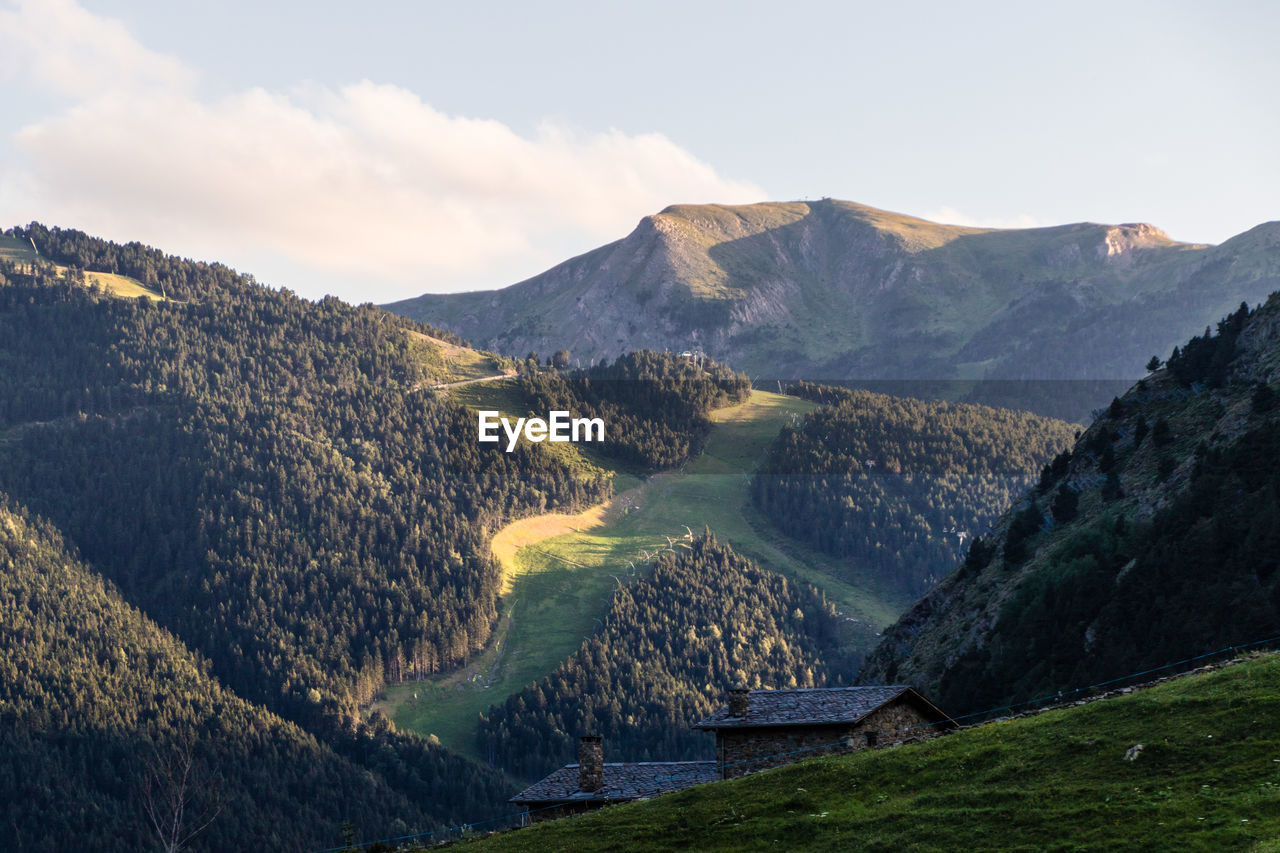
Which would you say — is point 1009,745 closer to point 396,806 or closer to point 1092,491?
point 1092,491

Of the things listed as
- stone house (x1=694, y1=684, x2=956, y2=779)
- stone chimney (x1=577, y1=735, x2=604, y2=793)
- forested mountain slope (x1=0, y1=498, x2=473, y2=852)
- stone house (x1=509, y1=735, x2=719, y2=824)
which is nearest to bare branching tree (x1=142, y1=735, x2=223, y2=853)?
forested mountain slope (x1=0, y1=498, x2=473, y2=852)

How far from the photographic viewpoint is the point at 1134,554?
8206 cm

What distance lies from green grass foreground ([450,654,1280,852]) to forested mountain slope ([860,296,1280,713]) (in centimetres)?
2613

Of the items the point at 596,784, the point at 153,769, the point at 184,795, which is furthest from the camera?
the point at 153,769

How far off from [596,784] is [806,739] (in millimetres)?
12117

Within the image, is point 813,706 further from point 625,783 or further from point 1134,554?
point 1134,554

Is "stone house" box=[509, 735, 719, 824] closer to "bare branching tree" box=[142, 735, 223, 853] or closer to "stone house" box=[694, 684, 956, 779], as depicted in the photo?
"stone house" box=[694, 684, 956, 779]

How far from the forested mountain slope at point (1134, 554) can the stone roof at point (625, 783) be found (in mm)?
25538

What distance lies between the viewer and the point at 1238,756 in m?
36.6


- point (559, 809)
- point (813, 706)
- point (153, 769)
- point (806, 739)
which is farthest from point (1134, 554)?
point (153, 769)

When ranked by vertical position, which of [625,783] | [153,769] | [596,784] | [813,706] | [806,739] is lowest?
[153,769]

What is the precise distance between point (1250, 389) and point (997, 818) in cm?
6158

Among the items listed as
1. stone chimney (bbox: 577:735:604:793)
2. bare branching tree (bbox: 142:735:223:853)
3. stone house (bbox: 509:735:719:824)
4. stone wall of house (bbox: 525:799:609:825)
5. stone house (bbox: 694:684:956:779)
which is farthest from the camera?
bare branching tree (bbox: 142:735:223:853)

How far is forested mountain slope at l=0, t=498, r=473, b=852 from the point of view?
16275 centimetres
